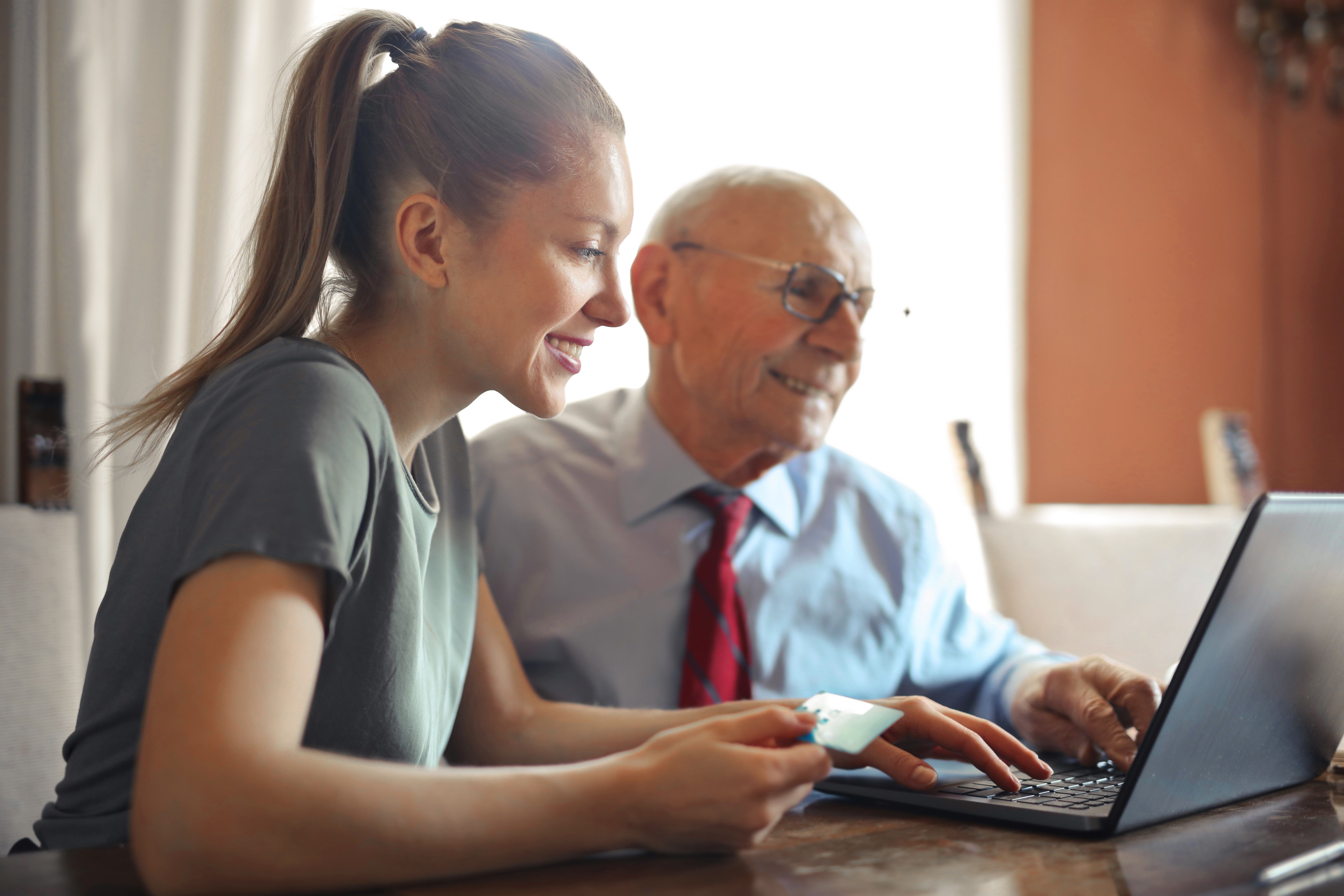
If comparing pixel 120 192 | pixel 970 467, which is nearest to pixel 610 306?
pixel 120 192

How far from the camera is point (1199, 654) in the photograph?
71 centimetres

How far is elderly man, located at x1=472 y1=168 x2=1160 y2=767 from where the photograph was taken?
1391 millimetres

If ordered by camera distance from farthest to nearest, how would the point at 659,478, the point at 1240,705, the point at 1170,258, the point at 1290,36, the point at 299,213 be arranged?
the point at 1290,36, the point at 1170,258, the point at 659,478, the point at 299,213, the point at 1240,705

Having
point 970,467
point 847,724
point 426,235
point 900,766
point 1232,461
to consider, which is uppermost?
point 426,235

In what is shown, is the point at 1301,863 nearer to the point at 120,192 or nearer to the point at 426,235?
the point at 426,235

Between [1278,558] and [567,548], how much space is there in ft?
2.99

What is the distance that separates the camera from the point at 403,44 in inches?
39.1

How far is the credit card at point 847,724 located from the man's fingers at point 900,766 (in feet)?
0.31

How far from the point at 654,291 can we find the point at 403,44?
2.20 feet

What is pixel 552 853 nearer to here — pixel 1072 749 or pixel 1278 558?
pixel 1278 558

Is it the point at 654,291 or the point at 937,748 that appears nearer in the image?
the point at 937,748

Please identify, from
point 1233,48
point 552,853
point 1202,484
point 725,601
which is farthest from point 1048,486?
point 552,853

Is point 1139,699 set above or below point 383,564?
below

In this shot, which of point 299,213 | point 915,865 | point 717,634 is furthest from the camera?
point 717,634
